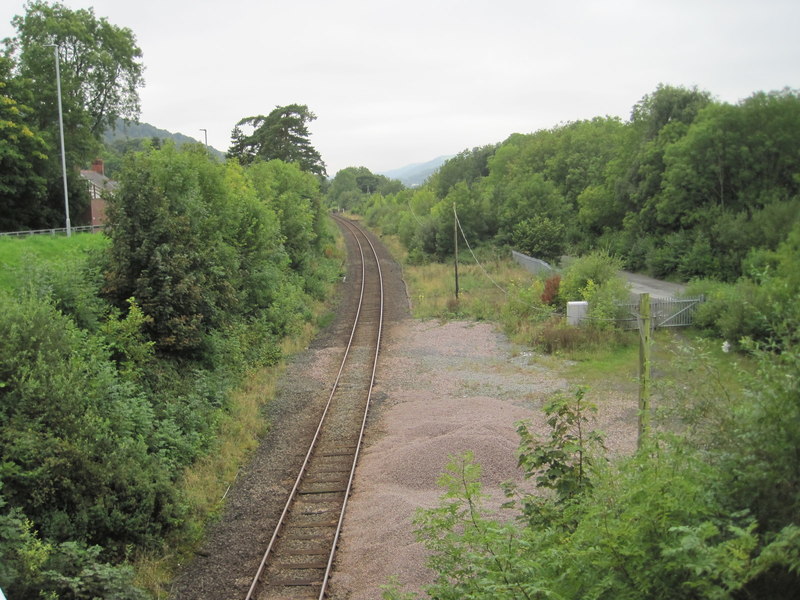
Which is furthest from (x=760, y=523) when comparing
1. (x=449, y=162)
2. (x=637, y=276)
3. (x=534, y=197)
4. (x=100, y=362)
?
(x=449, y=162)

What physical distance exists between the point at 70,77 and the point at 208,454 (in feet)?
94.8

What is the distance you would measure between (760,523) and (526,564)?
1.80m

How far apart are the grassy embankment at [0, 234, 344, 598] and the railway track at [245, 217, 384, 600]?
4.59ft

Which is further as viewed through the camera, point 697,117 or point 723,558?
point 697,117

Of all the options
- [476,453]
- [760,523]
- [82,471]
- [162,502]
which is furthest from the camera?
[476,453]

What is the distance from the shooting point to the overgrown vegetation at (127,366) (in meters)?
9.31

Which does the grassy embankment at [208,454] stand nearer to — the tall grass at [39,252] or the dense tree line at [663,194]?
the tall grass at [39,252]

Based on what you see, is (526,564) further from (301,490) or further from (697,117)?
(697,117)

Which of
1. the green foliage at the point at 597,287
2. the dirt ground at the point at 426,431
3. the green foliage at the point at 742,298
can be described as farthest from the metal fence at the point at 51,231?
the green foliage at the point at 742,298

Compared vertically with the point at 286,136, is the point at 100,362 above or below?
below

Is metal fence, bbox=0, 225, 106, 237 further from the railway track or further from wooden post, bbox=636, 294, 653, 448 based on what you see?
wooden post, bbox=636, 294, 653, 448

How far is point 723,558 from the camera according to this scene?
13.0 ft


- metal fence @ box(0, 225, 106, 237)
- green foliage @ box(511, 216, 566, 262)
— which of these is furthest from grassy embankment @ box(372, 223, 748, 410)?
metal fence @ box(0, 225, 106, 237)

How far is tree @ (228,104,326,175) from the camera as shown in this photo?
56.9m
